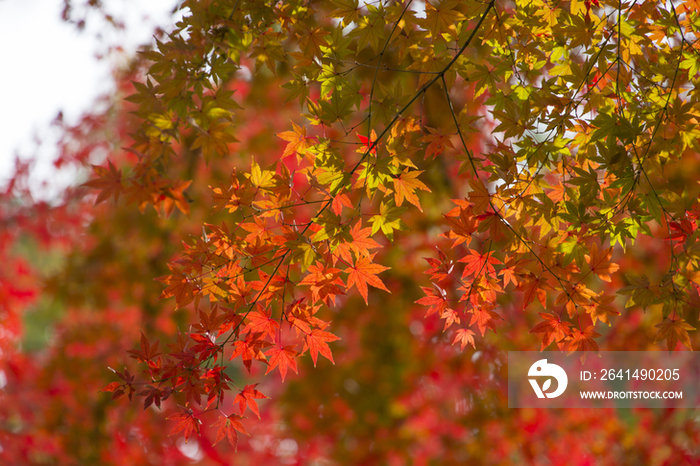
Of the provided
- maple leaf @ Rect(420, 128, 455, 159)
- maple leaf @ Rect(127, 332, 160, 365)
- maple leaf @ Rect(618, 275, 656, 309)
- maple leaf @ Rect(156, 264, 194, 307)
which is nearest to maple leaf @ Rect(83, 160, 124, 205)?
maple leaf @ Rect(156, 264, 194, 307)

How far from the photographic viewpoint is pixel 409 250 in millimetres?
3709

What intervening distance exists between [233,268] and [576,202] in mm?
812

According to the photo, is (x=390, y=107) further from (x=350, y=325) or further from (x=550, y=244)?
(x=350, y=325)

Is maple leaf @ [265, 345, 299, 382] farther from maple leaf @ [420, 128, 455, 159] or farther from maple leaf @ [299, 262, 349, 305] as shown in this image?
maple leaf @ [420, 128, 455, 159]

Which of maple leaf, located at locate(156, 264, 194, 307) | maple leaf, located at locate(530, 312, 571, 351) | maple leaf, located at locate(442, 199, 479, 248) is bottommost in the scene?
maple leaf, located at locate(530, 312, 571, 351)

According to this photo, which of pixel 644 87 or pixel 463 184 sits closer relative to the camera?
pixel 644 87

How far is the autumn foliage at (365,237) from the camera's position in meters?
1.03

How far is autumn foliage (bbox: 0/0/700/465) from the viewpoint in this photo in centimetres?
103

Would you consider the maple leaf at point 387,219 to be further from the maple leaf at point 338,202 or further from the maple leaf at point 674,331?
the maple leaf at point 674,331

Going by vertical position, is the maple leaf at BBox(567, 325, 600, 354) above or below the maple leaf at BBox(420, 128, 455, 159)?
below

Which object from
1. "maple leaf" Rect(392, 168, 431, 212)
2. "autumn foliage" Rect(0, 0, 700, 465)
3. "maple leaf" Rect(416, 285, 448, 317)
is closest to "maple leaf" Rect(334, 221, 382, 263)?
"autumn foliage" Rect(0, 0, 700, 465)

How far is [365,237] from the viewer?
103cm

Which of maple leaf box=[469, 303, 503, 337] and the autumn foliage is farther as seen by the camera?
maple leaf box=[469, 303, 503, 337]

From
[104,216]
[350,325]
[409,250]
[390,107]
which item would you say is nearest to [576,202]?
[390,107]
